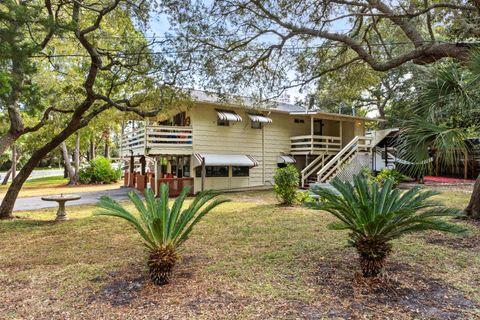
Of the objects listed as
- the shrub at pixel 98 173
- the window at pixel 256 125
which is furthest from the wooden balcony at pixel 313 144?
the shrub at pixel 98 173

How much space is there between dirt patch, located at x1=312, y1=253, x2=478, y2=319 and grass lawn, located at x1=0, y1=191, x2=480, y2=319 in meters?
0.01

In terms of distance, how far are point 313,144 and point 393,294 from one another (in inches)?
590

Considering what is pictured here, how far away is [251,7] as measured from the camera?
938cm

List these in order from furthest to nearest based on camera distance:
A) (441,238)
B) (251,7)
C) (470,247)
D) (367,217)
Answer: (251,7)
(441,238)
(470,247)
(367,217)

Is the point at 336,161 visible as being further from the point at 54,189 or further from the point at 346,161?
the point at 54,189

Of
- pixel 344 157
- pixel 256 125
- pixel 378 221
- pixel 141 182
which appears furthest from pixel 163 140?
pixel 378 221

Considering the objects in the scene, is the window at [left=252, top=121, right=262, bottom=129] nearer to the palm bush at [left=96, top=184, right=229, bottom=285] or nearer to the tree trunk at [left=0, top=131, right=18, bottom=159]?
the tree trunk at [left=0, top=131, right=18, bottom=159]

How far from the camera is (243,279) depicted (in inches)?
180

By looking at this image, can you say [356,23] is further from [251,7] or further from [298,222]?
[298,222]

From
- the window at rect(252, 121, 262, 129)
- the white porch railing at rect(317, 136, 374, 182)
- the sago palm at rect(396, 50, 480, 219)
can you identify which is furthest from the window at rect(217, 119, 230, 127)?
the sago palm at rect(396, 50, 480, 219)

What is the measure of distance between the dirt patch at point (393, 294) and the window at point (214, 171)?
484 inches

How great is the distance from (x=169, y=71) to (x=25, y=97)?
4.08 m

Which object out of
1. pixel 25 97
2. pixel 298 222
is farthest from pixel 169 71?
pixel 298 222

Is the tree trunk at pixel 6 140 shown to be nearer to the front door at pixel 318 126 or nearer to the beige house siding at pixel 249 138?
the beige house siding at pixel 249 138
